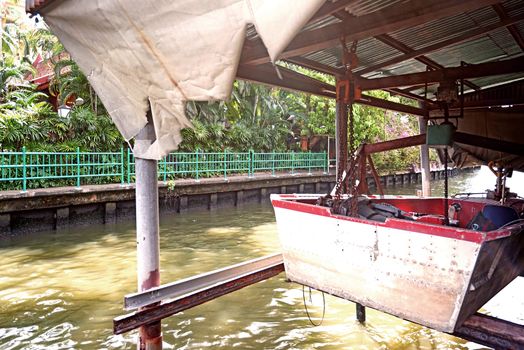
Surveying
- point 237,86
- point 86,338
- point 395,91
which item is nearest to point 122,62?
point 86,338

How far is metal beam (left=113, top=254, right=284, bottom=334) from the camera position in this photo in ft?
10.4

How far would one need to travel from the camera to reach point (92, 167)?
12430mm

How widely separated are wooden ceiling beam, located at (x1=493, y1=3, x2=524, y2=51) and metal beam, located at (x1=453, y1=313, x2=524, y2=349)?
3172 mm

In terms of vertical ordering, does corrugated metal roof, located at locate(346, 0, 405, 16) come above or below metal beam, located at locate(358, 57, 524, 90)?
above

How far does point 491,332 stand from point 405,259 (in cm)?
85

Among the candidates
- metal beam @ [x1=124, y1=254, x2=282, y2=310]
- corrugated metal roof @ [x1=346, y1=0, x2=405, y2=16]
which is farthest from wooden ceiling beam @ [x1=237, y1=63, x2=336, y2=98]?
metal beam @ [x1=124, y1=254, x2=282, y2=310]

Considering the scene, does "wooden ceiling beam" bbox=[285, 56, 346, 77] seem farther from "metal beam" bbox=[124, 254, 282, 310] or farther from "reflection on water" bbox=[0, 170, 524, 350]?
"reflection on water" bbox=[0, 170, 524, 350]

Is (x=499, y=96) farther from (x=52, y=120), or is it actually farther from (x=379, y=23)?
(x=52, y=120)

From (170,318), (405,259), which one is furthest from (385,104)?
(170,318)

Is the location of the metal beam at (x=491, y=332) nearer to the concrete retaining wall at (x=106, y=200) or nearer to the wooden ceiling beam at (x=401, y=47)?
the wooden ceiling beam at (x=401, y=47)

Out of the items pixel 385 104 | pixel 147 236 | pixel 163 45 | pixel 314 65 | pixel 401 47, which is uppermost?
pixel 401 47

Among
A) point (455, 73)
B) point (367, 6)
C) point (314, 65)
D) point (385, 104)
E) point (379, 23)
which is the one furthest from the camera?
point (385, 104)

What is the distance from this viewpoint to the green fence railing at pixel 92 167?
10500 millimetres

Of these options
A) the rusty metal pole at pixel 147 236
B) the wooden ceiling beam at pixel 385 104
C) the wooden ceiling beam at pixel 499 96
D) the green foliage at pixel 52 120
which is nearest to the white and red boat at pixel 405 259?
the rusty metal pole at pixel 147 236
